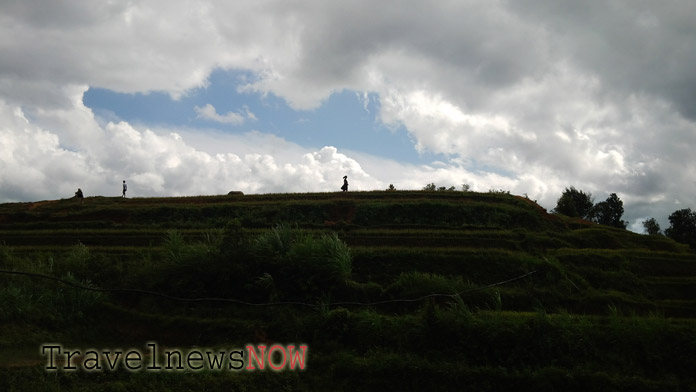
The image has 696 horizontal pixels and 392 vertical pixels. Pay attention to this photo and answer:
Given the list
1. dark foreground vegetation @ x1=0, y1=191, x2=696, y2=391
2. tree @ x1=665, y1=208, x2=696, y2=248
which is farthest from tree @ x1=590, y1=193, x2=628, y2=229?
dark foreground vegetation @ x1=0, y1=191, x2=696, y2=391

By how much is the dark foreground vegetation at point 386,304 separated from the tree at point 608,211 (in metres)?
24.7

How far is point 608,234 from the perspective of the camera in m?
20.5

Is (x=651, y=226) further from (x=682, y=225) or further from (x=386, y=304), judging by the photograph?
(x=386, y=304)

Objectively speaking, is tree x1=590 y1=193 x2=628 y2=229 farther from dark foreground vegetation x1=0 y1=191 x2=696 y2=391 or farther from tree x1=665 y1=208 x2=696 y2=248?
dark foreground vegetation x1=0 y1=191 x2=696 y2=391

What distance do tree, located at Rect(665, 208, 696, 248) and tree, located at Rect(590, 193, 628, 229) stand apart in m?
4.28

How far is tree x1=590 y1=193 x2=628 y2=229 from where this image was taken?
43428 millimetres

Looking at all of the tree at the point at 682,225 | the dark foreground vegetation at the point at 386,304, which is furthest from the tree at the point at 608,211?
the dark foreground vegetation at the point at 386,304

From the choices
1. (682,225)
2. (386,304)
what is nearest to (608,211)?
(682,225)

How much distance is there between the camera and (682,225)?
4097cm

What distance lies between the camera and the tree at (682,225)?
39969 mm

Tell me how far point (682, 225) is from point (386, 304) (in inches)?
1594

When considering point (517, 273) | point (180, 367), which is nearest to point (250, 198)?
point (517, 273)

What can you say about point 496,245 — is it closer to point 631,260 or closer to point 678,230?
point 631,260

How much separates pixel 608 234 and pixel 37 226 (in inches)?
1150
